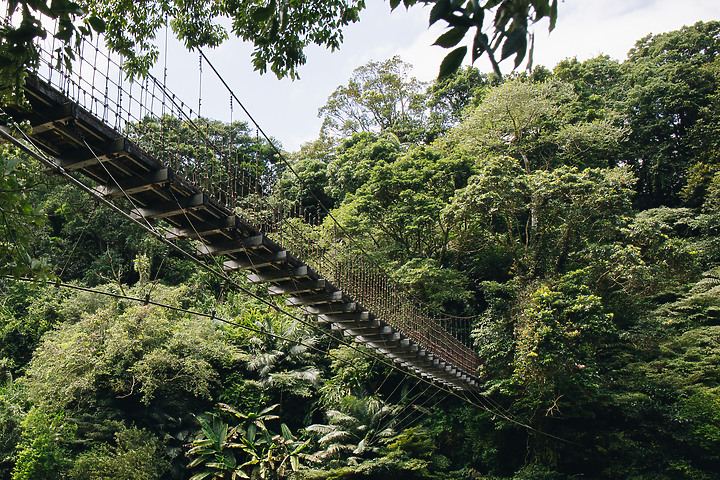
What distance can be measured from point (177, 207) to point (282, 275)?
147 cm

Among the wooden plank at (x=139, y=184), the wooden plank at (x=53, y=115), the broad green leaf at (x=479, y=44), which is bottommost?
the broad green leaf at (x=479, y=44)

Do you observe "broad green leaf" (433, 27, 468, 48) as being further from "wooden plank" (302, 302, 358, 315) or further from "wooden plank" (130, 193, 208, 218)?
"wooden plank" (302, 302, 358, 315)

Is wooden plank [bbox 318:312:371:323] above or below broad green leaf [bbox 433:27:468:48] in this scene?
below

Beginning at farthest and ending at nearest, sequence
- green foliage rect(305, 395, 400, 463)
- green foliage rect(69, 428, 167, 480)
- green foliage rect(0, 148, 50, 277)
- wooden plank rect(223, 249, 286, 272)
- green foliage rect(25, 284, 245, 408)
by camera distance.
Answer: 1. green foliage rect(25, 284, 245, 408)
2. green foliage rect(305, 395, 400, 463)
3. green foliage rect(69, 428, 167, 480)
4. wooden plank rect(223, 249, 286, 272)
5. green foliage rect(0, 148, 50, 277)

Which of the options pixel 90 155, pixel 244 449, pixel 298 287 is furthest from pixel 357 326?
pixel 244 449

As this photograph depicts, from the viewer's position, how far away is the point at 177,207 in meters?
4.39

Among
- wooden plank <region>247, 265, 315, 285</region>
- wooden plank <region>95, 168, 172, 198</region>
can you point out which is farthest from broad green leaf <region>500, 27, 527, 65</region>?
wooden plank <region>247, 265, 315, 285</region>

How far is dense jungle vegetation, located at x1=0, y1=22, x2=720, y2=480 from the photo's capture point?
8328mm

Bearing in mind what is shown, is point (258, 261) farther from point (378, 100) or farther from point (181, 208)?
point (378, 100)

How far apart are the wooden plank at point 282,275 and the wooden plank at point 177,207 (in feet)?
4.33

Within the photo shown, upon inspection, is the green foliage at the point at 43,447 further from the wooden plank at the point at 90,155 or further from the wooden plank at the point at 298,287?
the wooden plank at the point at 90,155

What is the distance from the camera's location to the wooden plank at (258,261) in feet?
17.0

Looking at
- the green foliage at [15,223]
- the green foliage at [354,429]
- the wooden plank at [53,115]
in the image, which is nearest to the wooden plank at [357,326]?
the green foliage at [354,429]

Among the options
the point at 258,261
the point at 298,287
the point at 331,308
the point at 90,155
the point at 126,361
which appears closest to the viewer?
the point at 90,155
